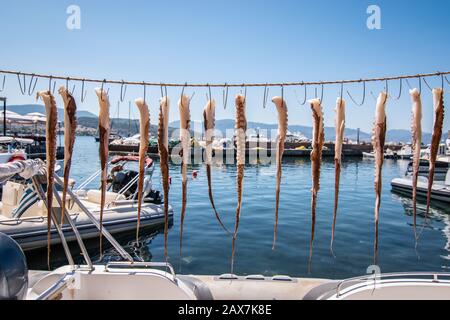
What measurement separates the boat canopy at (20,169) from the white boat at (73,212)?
5031mm

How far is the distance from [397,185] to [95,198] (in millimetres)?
21549

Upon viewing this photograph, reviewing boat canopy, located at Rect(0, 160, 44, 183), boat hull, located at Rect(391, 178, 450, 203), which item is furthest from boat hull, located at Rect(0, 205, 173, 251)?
boat hull, located at Rect(391, 178, 450, 203)

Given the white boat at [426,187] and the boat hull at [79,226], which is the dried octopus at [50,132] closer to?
the boat hull at [79,226]

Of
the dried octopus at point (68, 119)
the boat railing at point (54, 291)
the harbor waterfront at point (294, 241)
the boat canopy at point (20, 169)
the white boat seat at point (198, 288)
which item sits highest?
the dried octopus at point (68, 119)

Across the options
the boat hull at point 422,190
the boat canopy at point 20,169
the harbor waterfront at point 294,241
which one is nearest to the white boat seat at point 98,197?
the harbor waterfront at point 294,241

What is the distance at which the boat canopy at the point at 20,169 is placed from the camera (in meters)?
3.62

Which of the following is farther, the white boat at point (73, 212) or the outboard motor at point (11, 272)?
the white boat at point (73, 212)

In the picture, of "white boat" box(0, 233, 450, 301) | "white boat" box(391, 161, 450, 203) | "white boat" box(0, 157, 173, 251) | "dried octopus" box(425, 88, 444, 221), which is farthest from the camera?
"white boat" box(391, 161, 450, 203)

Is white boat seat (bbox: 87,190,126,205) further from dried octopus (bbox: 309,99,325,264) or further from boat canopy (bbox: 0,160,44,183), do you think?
dried octopus (bbox: 309,99,325,264)

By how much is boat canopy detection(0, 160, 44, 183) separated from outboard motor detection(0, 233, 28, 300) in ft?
2.49

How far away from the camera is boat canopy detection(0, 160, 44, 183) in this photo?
3615 millimetres

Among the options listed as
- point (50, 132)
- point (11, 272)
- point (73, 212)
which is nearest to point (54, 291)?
point (11, 272)

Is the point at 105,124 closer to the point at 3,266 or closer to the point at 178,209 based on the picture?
the point at 3,266
